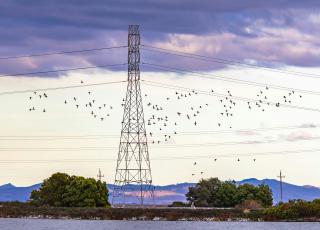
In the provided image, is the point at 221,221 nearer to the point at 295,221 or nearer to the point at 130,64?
the point at 295,221

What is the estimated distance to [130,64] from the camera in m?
161

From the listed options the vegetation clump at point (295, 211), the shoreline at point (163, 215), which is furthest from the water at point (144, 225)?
the vegetation clump at point (295, 211)

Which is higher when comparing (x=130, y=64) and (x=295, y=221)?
(x=130, y=64)

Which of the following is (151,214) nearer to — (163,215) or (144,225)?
(163,215)

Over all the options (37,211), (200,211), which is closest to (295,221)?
(200,211)

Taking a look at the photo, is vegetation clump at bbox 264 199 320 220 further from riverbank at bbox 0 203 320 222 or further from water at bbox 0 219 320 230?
water at bbox 0 219 320 230

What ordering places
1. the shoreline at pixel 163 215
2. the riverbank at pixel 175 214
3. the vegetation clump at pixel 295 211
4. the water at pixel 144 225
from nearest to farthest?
the water at pixel 144 225, the shoreline at pixel 163 215, the riverbank at pixel 175 214, the vegetation clump at pixel 295 211

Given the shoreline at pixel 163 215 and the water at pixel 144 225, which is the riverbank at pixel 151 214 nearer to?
the shoreline at pixel 163 215

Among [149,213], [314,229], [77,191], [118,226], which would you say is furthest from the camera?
[77,191]

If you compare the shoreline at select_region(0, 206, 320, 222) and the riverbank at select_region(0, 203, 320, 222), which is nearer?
the shoreline at select_region(0, 206, 320, 222)

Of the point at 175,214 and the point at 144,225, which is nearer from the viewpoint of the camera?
the point at 144,225

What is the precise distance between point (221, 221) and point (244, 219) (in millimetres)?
4195

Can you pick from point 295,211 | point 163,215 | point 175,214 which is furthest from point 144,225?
point 295,211

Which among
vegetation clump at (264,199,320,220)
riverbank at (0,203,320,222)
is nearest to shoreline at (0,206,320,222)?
riverbank at (0,203,320,222)
